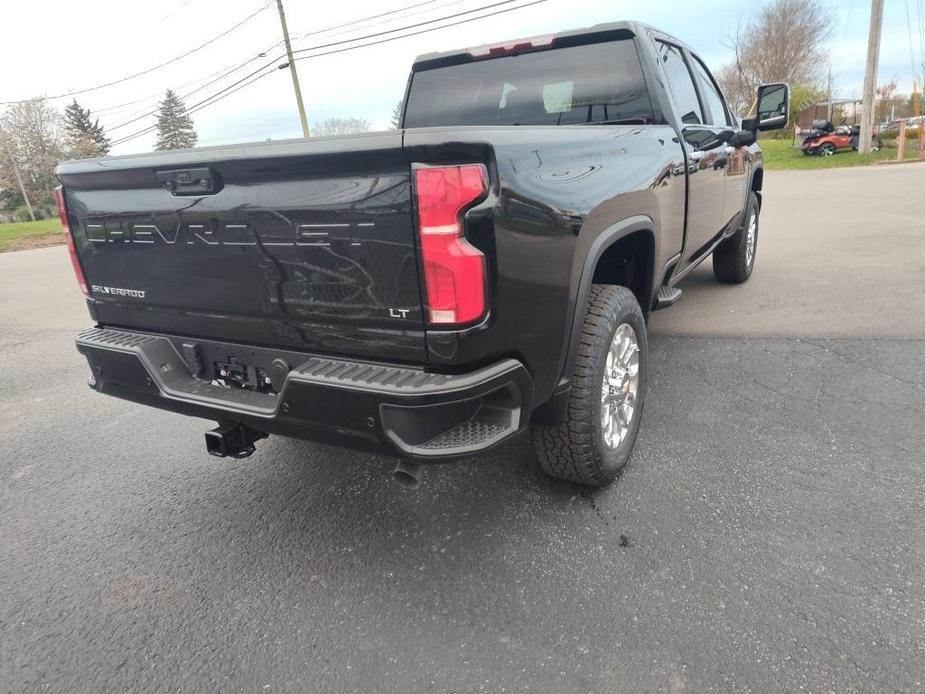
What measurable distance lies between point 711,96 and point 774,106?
46cm

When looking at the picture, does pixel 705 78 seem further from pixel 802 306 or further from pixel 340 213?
pixel 340 213

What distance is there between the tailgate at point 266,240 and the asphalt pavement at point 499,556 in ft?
2.94

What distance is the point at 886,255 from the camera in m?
7.03

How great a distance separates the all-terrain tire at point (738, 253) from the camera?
589 cm

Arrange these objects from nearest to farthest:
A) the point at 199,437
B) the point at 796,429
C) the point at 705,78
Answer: the point at 796,429
the point at 199,437
the point at 705,78

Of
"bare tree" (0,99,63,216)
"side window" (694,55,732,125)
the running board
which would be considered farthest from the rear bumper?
"bare tree" (0,99,63,216)

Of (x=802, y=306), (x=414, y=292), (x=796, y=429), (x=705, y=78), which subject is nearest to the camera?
(x=414, y=292)

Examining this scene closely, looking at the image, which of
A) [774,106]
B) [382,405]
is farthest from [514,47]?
[382,405]

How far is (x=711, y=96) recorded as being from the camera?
191 inches

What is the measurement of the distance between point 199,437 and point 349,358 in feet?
6.55

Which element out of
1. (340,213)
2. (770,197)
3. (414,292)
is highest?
(340,213)

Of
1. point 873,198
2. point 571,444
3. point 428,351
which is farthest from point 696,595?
point 873,198

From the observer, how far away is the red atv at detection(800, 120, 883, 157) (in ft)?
77.9

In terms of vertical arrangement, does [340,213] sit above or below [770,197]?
above
